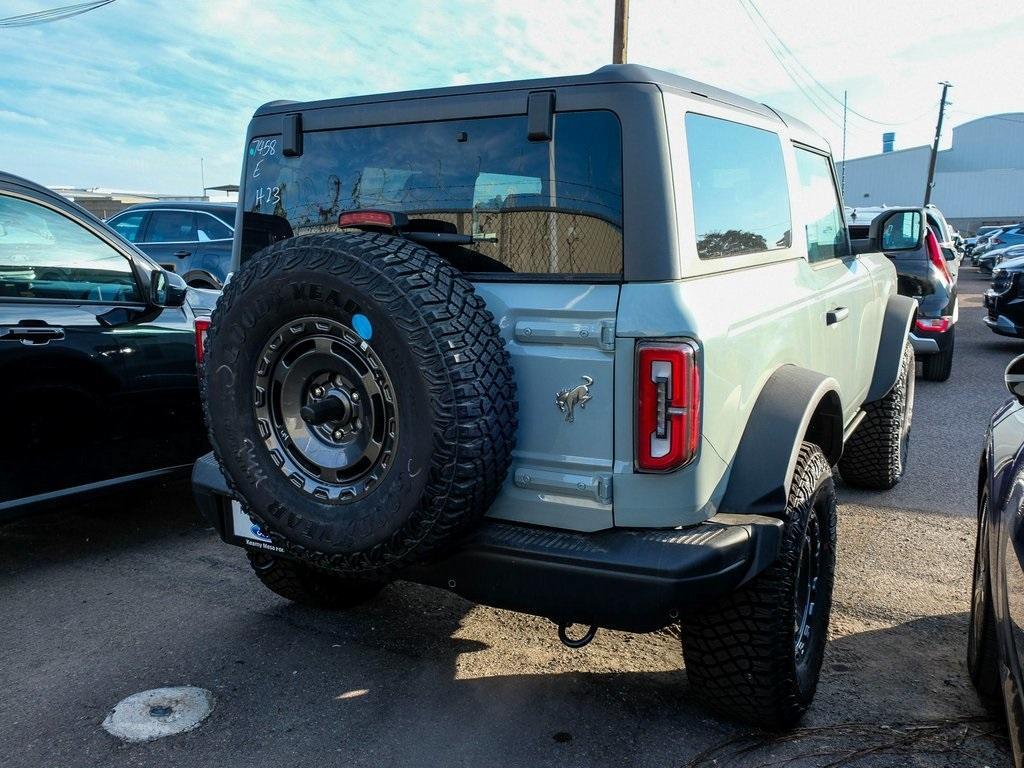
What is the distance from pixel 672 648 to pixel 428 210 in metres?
1.89

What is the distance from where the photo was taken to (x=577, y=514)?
7.91 feet

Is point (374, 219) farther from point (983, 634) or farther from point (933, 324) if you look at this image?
point (933, 324)

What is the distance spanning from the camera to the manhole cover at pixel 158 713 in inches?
109

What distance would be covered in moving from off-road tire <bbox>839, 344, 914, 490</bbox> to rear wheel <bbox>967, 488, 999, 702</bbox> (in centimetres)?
208

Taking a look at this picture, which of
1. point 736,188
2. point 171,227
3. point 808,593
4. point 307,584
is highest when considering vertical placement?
point 171,227

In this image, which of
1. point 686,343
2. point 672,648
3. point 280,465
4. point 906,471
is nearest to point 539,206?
point 686,343

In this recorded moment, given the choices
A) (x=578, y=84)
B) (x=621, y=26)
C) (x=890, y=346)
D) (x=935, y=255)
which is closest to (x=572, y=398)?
(x=578, y=84)

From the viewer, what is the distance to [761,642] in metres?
2.53

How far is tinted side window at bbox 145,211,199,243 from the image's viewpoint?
394 inches

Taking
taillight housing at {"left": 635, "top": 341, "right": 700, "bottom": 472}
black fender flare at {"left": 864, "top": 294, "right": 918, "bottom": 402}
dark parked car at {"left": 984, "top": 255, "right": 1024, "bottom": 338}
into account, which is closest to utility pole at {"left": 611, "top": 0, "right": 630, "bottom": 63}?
dark parked car at {"left": 984, "top": 255, "right": 1024, "bottom": 338}

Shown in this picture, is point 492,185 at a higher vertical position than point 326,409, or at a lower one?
higher

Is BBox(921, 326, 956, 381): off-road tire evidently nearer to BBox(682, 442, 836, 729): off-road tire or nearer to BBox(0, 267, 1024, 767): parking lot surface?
BBox(0, 267, 1024, 767): parking lot surface

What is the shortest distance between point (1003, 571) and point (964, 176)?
2873 inches

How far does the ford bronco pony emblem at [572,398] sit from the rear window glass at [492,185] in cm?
33
